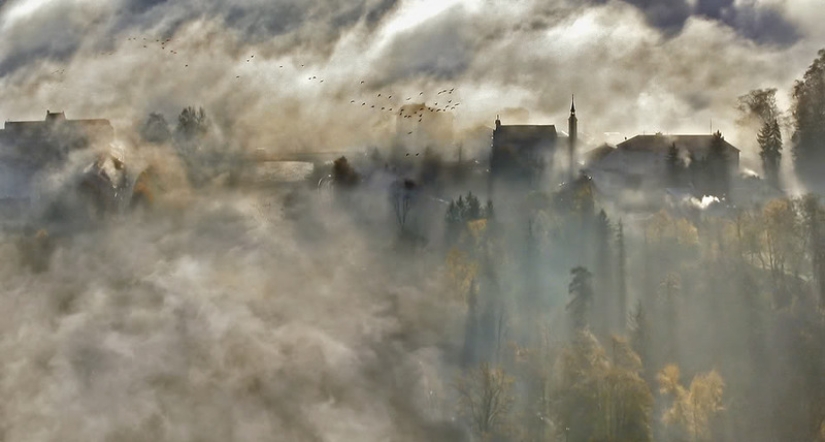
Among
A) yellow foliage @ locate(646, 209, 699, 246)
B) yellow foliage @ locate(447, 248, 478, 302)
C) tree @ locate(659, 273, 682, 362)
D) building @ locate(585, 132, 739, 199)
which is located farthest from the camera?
building @ locate(585, 132, 739, 199)

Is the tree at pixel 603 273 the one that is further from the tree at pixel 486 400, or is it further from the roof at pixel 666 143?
the roof at pixel 666 143

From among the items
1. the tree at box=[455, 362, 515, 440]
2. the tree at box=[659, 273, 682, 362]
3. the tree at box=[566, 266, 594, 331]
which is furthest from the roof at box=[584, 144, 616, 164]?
the tree at box=[455, 362, 515, 440]

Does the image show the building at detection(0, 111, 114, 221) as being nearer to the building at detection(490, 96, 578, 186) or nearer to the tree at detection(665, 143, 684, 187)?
the building at detection(490, 96, 578, 186)

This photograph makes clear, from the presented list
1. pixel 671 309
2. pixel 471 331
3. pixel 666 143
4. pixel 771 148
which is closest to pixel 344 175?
pixel 471 331

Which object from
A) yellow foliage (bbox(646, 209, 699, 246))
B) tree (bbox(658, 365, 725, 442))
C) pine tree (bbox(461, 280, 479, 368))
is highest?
yellow foliage (bbox(646, 209, 699, 246))

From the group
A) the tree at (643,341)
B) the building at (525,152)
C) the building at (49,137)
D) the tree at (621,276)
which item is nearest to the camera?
the tree at (643,341)

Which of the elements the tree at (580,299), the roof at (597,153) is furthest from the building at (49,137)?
the roof at (597,153)

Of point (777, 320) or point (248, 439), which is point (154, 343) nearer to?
point (248, 439)
